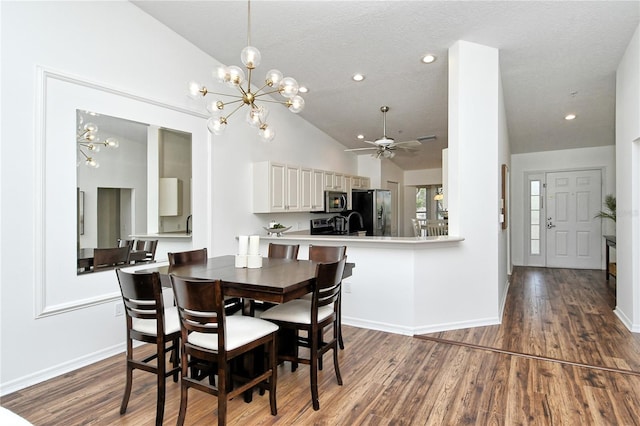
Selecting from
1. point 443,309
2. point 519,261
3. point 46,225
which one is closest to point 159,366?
point 46,225

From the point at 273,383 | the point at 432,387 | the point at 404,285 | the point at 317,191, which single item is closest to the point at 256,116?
the point at 273,383

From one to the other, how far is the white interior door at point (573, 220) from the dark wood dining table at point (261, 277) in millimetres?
6503

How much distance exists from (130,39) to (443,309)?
162 inches

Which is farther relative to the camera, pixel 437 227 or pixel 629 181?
pixel 437 227

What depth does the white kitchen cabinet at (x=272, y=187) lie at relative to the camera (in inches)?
196

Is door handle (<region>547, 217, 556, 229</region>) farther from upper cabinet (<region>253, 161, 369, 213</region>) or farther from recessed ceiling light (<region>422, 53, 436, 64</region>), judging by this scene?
recessed ceiling light (<region>422, 53, 436, 64</region>)

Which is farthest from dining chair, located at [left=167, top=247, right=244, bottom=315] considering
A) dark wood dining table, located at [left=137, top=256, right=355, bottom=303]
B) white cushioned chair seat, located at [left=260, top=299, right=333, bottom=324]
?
white cushioned chair seat, located at [left=260, top=299, right=333, bottom=324]

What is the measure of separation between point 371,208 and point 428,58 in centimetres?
363

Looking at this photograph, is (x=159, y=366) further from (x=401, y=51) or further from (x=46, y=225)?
(x=401, y=51)

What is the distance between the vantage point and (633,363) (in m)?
2.93

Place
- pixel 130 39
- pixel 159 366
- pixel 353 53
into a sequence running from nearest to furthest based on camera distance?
pixel 159 366 → pixel 130 39 → pixel 353 53

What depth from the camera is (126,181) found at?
3.45 meters

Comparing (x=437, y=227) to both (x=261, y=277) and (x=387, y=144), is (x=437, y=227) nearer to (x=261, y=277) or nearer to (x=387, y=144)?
(x=387, y=144)

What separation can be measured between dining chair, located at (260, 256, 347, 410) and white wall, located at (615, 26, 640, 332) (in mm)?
3247
